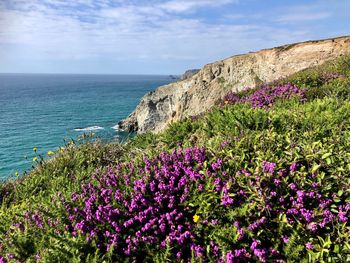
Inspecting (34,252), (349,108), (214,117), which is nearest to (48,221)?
(34,252)

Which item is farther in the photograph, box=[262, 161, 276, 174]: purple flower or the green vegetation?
box=[262, 161, 276, 174]: purple flower

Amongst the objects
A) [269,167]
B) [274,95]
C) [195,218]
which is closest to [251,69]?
[274,95]

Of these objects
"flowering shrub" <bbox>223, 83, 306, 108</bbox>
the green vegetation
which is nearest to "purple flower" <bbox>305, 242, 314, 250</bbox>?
the green vegetation

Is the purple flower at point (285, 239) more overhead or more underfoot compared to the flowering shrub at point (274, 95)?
more underfoot

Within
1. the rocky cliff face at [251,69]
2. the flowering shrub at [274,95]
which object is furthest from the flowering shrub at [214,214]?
the rocky cliff face at [251,69]

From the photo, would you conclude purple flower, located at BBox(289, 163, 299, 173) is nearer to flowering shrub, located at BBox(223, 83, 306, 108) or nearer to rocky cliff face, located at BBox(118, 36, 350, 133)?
flowering shrub, located at BBox(223, 83, 306, 108)

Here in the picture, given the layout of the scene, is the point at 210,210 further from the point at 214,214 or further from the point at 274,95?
the point at 274,95

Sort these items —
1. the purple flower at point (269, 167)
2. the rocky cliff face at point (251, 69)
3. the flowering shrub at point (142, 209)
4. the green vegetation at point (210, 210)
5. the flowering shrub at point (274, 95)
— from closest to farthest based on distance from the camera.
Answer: the green vegetation at point (210, 210)
the flowering shrub at point (142, 209)
the purple flower at point (269, 167)
the flowering shrub at point (274, 95)
the rocky cliff face at point (251, 69)

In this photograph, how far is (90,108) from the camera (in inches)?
3346

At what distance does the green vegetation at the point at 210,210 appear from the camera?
3467mm

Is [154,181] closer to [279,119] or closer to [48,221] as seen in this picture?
[48,221]

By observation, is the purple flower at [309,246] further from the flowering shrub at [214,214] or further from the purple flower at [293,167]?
the purple flower at [293,167]

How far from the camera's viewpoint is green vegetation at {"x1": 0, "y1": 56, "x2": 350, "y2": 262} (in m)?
3.47

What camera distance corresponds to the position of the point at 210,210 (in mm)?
3881
